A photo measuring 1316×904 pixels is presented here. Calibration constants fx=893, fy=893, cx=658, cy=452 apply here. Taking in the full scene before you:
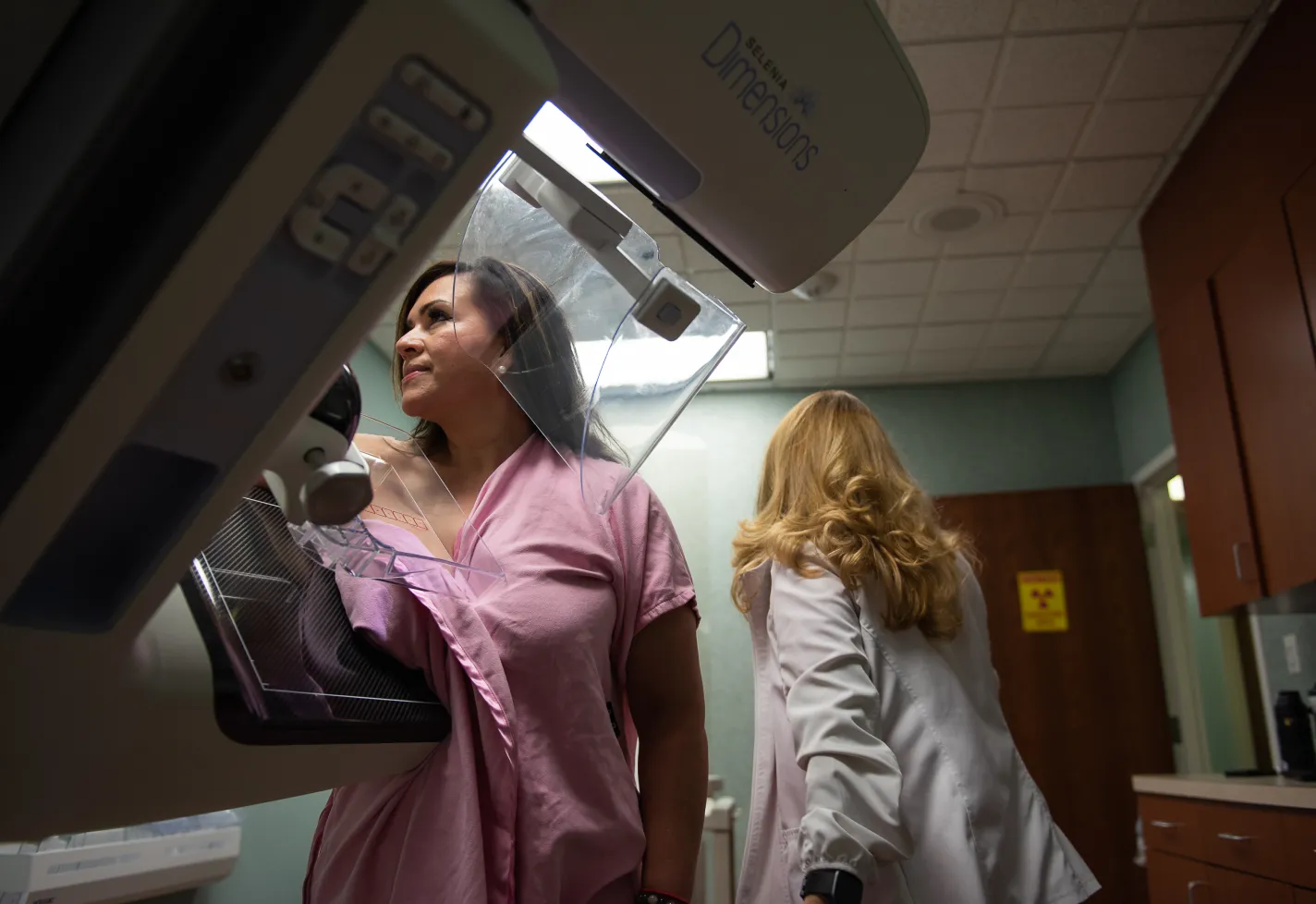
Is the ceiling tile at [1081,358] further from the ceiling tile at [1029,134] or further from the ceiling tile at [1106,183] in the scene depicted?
the ceiling tile at [1029,134]

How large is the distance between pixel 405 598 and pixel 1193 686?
12.6 feet

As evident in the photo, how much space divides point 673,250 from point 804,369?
4.02 feet

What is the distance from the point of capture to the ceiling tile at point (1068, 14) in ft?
7.17

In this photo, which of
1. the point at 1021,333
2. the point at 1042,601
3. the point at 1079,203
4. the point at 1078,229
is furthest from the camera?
the point at 1021,333

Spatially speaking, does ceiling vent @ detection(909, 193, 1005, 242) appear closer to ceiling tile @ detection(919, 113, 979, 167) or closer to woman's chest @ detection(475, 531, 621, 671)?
ceiling tile @ detection(919, 113, 979, 167)

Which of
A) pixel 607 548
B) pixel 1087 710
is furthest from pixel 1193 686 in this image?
pixel 607 548

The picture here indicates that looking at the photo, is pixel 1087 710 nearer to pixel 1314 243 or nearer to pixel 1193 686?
pixel 1193 686

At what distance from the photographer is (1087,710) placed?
11.7 ft

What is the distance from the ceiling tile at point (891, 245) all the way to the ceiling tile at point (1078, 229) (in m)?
0.36

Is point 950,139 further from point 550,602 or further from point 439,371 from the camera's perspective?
point 550,602

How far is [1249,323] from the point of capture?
2.21 m

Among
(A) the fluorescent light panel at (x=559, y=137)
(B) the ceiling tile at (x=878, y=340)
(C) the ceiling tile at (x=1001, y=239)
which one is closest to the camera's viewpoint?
(A) the fluorescent light panel at (x=559, y=137)

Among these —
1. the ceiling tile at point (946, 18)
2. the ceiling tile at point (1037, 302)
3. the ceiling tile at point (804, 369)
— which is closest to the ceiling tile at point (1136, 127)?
the ceiling tile at point (946, 18)

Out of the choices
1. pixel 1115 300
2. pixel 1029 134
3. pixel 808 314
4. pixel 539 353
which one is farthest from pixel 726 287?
pixel 539 353
